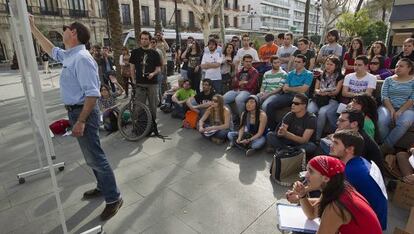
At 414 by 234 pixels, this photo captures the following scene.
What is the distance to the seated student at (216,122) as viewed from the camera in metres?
5.07

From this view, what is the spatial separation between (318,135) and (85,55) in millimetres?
3703

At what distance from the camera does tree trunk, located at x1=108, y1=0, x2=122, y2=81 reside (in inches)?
337

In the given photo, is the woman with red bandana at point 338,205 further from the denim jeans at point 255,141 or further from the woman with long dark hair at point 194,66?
the woman with long dark hair at point 194,66

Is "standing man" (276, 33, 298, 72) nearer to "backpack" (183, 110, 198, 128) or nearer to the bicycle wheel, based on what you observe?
"backpack" (183, 110, 198, 128)

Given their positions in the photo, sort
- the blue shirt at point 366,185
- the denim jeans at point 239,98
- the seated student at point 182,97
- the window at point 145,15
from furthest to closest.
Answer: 1. the window at point 145,15
2. the seated student at point 182,97
3. the denim jeans at point 239,98
4. the blue shirt at point 366,185

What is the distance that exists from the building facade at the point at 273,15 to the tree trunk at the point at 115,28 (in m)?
44.8

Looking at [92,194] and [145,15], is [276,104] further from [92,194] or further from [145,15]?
[145,15]

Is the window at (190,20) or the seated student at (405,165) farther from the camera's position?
the window at (190,20)

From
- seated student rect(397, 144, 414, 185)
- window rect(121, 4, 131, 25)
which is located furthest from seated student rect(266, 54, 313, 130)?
window rect(121, 4, 131, 25)

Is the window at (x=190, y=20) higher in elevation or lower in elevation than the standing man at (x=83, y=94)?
higher

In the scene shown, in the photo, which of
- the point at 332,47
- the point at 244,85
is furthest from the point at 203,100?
the point at 332,47

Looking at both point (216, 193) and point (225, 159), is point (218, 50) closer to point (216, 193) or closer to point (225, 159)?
point (225, 159)

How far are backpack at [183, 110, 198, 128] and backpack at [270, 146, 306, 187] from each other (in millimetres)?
2489

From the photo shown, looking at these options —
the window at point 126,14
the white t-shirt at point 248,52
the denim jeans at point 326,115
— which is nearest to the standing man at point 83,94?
the denim jeans at point 326,115
